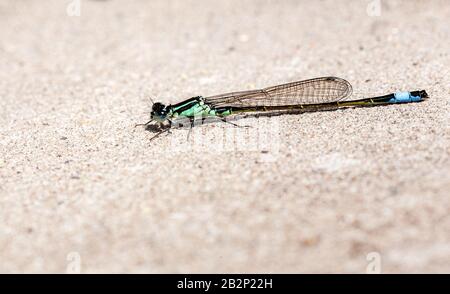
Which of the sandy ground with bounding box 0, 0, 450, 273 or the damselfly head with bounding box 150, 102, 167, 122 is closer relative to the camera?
the sandy ground with bounding box 0, 0, 450, 273

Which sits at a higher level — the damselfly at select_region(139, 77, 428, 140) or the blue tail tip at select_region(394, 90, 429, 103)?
the damselfly at select_region(139, 77, 428, 140)

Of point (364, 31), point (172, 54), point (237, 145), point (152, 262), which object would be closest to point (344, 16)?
point (364, 31)

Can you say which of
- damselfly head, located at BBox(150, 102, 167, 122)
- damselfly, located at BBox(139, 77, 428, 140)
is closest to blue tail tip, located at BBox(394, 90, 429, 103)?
damselfly, located at BBox(139, 77, 428, 140)

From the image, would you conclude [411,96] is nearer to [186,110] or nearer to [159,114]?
[186,110]

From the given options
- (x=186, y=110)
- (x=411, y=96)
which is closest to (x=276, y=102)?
(x=186, y=110)

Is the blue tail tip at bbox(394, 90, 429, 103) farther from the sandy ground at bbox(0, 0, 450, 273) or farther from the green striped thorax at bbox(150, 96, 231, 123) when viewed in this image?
the green striped thorax at bbox(150, 96, 231, 123)

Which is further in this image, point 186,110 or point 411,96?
point 186,110

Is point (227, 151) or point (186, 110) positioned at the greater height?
point (186, 110)
